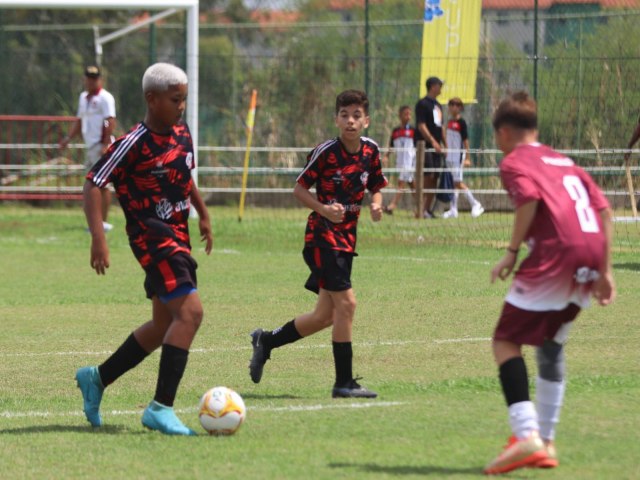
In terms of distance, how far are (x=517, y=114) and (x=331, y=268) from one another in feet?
7.03

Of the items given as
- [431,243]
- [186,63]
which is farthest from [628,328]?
[186,63]

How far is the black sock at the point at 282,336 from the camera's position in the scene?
8031mm

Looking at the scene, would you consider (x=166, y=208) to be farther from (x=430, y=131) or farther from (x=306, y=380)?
(x=430, y=131)

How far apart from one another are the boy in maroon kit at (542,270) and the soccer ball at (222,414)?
1457 millimetres

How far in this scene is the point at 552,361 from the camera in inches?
225

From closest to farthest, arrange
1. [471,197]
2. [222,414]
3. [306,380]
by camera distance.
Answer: [222,414]
[306,380]
[471,197]

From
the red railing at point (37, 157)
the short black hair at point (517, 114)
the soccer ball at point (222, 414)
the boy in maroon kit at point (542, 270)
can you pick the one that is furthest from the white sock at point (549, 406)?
the red railing at point (37, 157)

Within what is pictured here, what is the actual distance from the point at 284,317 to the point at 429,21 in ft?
32.9

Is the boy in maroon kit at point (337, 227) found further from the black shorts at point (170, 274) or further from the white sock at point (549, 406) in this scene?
the white sock at point (549, 406)

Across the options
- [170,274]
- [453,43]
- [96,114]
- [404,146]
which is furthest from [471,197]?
[170,274]

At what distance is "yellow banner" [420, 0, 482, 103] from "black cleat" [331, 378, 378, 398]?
42.6 ft

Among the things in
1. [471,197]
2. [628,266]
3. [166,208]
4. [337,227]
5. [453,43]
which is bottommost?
[628,266]

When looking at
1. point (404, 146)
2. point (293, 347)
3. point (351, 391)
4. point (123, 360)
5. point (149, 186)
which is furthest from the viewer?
point (404, 146)

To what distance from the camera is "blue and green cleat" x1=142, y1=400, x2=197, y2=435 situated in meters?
6.45
